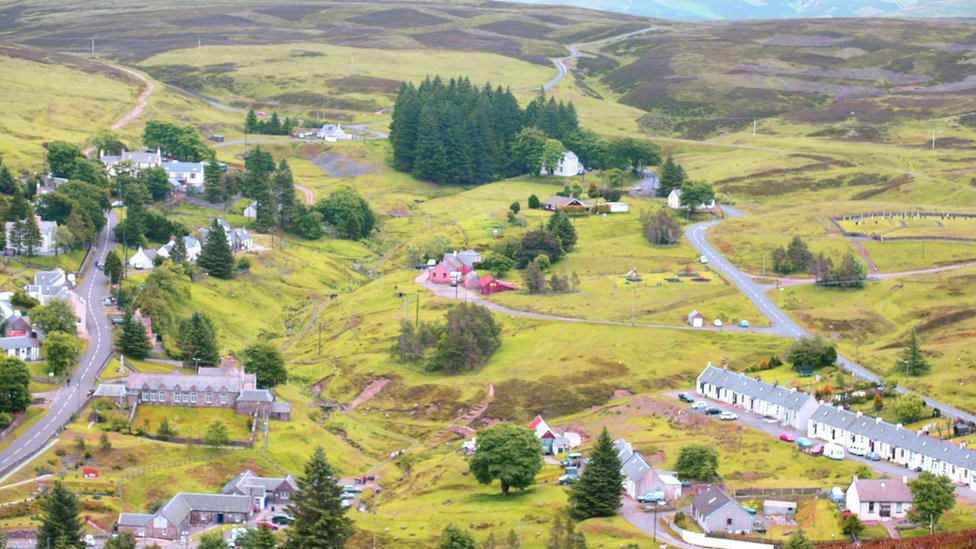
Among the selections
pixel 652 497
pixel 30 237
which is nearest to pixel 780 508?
pixel 652 497

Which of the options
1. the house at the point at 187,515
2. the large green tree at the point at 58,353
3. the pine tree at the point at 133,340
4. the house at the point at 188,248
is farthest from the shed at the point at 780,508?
the house at the point at 188,248

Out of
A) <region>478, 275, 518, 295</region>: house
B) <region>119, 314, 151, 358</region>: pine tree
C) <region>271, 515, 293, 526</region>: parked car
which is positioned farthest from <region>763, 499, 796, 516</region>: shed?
<region>478, 275, 518, 295</region>: house

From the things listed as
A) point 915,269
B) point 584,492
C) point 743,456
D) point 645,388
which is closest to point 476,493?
point 584,492

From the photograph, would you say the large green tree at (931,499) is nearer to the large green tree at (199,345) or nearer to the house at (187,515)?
the house at (187,515)

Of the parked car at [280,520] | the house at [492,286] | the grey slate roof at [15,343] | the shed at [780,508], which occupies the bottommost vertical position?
the house at [492,286]

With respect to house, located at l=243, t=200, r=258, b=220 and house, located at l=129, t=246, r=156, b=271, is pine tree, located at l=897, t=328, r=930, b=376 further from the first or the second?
house, located at l=243, t=200, r=258, b=220

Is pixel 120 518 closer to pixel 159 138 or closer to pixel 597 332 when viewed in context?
pixel 597 332
